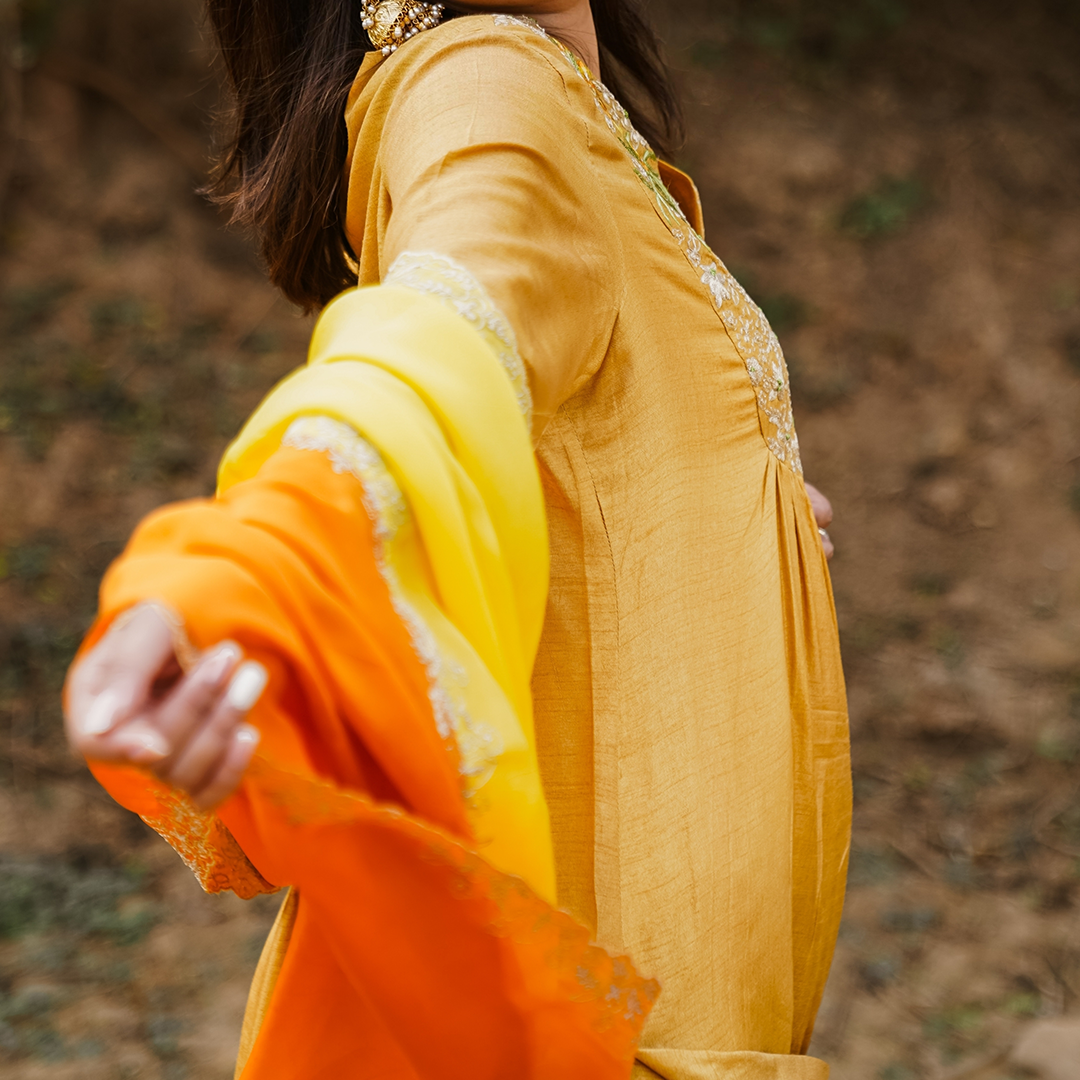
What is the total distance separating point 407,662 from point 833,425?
366cm

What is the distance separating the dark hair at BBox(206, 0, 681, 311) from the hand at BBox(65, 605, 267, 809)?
59 cm

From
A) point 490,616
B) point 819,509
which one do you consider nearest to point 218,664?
point 490,616

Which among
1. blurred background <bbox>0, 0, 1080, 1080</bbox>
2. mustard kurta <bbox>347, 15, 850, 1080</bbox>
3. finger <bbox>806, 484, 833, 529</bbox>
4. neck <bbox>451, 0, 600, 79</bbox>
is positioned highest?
neck <bbox>451, 0, 600, 79</bbox>

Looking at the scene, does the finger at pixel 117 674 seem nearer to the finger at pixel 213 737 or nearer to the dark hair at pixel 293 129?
the finger at pixel 213 737

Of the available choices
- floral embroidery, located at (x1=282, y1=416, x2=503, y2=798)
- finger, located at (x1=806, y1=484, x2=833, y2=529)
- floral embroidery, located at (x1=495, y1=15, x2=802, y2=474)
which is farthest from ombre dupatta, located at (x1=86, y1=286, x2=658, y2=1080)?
finger, located at (x1=806, y1=484, x2=833, y2=529)

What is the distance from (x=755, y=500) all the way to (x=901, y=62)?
4.46m

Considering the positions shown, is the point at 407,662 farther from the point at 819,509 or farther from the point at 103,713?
the point at 819,509

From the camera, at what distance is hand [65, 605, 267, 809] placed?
429mm

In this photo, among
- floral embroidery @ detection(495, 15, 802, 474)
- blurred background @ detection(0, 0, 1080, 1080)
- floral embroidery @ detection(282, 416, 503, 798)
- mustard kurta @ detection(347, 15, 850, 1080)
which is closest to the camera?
floral embroidery @ detection(282, 416, 503, 798)

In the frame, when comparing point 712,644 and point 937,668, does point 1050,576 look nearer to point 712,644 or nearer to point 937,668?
point 937,668

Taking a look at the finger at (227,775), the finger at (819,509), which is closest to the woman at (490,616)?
the finger at (227,775)

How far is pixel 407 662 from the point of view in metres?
0.54

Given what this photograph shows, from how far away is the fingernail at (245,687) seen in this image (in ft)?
1.48

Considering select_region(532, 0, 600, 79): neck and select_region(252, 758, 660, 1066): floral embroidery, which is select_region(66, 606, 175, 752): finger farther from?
select_region(532, 0, 600, 79): neck
